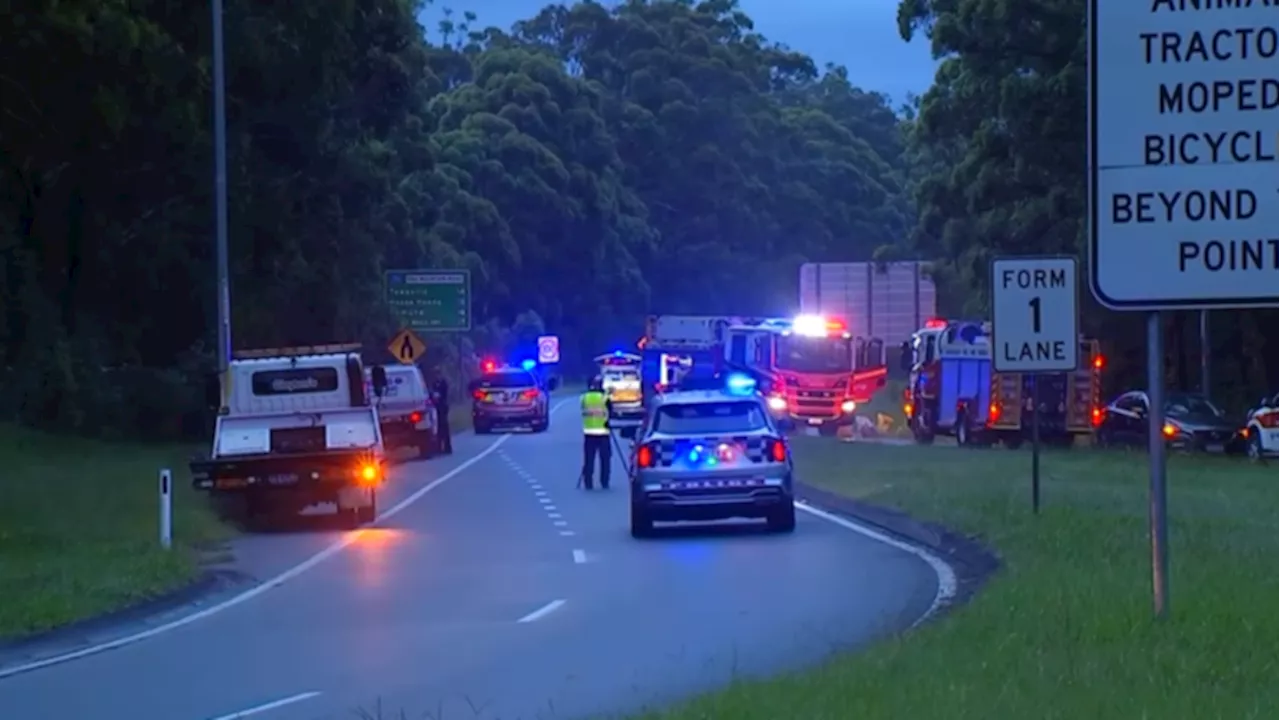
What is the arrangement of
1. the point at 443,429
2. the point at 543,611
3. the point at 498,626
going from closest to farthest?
1. the point at 498,626
2. the point at 543,611
3. the point at 443,429

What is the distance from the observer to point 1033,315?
23641 millimetres

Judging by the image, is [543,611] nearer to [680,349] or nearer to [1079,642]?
[1079,642]

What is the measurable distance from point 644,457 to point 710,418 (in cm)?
106

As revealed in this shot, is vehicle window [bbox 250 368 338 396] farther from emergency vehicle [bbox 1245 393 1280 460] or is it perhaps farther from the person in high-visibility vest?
emergency vehicle [bbox 1245 393 1280 460]

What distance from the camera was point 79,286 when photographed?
152 feet

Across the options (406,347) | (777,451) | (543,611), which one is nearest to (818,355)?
(406,347)

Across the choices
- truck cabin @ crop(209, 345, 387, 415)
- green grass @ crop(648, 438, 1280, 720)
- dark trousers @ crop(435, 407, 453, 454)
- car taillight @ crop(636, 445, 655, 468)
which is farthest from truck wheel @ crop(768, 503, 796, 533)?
dark trousers @ crop(435, 407, 453, 454)

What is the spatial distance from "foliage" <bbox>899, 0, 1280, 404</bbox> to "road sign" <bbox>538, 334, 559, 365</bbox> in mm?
37652

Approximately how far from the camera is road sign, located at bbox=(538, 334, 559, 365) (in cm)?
8931

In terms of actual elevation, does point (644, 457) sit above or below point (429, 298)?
below

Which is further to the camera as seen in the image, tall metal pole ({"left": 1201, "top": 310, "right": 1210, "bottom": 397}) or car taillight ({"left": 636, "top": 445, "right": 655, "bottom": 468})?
tall metal pole ({"left": 1201, "top": 310, "right": 1210, "bottom": 397})

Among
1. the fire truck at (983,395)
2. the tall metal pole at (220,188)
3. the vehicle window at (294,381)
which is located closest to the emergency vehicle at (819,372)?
the fire truck at (983,395)

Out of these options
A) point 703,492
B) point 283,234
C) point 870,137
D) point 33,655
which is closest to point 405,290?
point 283,234

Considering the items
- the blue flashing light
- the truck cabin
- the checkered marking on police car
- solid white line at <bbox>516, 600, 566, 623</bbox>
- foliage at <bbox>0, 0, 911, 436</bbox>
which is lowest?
solid white line at <bbox>516, 600, 566, 623</bbox>
